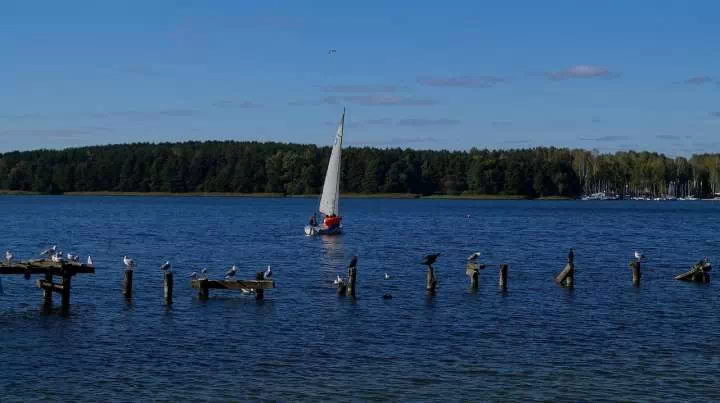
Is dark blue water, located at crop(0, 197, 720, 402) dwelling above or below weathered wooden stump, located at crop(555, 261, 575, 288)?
below

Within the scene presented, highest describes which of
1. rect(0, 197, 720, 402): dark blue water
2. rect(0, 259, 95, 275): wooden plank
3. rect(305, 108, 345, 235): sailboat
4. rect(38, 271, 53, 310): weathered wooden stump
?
rect(305, 108, 345, 235): sailboat

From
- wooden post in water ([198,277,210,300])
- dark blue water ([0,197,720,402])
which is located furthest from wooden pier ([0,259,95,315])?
wooden post in water ([198,277,210,300])

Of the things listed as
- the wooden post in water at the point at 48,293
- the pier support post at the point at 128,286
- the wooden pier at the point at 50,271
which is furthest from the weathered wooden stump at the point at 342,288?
the wooden post in water at the point at 48,293

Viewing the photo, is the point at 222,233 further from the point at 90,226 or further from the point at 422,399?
the point at 422,399

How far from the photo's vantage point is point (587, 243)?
94.1 meters

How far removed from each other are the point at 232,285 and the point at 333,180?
51.1 meters

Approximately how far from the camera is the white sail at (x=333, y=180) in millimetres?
93812

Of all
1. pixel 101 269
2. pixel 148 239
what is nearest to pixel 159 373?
pixel 101 269

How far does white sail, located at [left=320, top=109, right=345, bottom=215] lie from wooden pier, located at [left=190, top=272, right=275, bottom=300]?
156 feet

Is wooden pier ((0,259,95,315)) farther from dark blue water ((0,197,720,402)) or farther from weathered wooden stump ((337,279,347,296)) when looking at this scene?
weathered wooden stump ((337,279,347,296))

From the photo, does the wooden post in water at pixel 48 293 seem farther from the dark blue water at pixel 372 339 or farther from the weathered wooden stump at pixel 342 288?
the weathered wooden stump at pixel 342 288

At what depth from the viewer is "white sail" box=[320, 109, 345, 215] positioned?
93812 millimetres

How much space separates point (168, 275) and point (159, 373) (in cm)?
1435

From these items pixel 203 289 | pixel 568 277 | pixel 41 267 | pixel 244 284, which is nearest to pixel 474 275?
pixel 568 277
